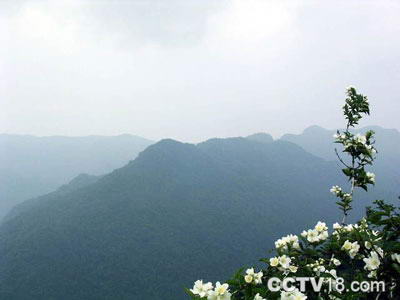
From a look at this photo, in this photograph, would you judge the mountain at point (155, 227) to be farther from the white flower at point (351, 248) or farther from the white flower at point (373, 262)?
the white flower at point (373, 262)

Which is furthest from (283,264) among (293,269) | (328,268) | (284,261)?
(328,268)

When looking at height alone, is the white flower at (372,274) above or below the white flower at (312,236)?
below

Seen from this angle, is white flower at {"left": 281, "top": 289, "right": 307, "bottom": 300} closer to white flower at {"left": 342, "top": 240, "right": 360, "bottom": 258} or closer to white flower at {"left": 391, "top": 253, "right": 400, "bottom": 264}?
white flower at {"left": 391, "top": 253, "right": 400, "bottom": 264}

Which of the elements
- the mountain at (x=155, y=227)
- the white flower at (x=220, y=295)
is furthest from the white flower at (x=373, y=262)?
the mountain at (x=155, y=227)

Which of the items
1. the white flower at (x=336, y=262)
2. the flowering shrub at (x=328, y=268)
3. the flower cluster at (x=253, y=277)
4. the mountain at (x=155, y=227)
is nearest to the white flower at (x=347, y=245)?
the flowering shrub at (x=328, y=268)

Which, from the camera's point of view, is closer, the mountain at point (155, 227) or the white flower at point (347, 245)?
the white flower at point (347, 245)

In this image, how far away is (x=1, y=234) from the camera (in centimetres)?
13388

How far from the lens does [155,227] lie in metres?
133

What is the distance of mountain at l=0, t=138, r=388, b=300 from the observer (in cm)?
10581

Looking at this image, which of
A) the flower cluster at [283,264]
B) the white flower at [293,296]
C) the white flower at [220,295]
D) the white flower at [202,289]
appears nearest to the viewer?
the white flower at [293,296]

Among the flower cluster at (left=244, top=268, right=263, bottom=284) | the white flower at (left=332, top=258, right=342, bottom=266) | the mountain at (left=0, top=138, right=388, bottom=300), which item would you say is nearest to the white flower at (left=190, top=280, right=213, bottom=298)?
the flower cluster at (left=244, top=268, right=263, bottom=284)

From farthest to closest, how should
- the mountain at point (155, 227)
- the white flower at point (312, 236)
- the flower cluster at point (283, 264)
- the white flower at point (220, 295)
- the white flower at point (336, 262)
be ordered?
the mountain at point (155, 227) < the white flower at point (312, 236) < the white flower at point (336, 262) < the flower cluster at point (283, 264) < the white flower at point (220, 295)

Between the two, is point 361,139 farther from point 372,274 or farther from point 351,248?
point 372,274

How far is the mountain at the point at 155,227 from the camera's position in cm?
10581
